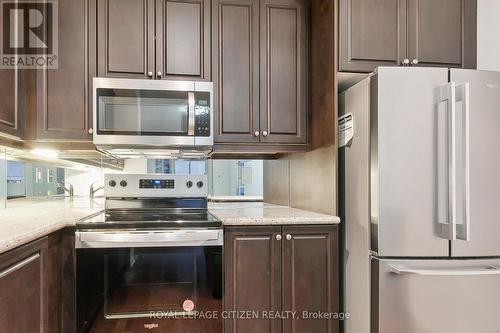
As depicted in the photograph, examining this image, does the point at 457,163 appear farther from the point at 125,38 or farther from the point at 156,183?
the point at 125,38

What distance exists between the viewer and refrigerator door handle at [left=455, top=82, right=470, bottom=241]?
139 centimetres

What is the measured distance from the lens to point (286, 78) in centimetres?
197

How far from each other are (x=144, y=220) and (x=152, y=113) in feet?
2.05

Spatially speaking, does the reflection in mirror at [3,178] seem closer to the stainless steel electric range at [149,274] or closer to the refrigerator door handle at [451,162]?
the stainless steel electric range at [149,274]

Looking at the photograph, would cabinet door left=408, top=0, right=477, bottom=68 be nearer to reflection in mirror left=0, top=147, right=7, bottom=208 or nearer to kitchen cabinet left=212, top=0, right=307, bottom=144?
kitchen cabinet left=212, top=0, right=307, bottom=144

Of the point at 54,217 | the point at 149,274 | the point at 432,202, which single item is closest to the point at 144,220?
the point at 149,274

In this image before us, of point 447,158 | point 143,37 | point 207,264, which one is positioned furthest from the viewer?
point 143,37

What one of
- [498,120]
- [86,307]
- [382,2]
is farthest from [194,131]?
[498,120]

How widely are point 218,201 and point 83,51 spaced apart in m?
1.35

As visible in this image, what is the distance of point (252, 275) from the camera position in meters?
1.58

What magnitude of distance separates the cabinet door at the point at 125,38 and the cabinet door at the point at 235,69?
15.9 inches

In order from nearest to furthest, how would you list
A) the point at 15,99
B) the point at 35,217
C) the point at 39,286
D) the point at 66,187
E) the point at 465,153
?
the point at 39,286 → the point at 465,153 → the point at 35,217 → the point at 15,99 → the point at 66,187

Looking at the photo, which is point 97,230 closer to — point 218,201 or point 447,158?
point 218,201

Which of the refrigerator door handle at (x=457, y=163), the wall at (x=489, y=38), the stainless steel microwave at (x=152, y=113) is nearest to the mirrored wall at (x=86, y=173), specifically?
the stainless steel microwave at (x=152, y=113)
